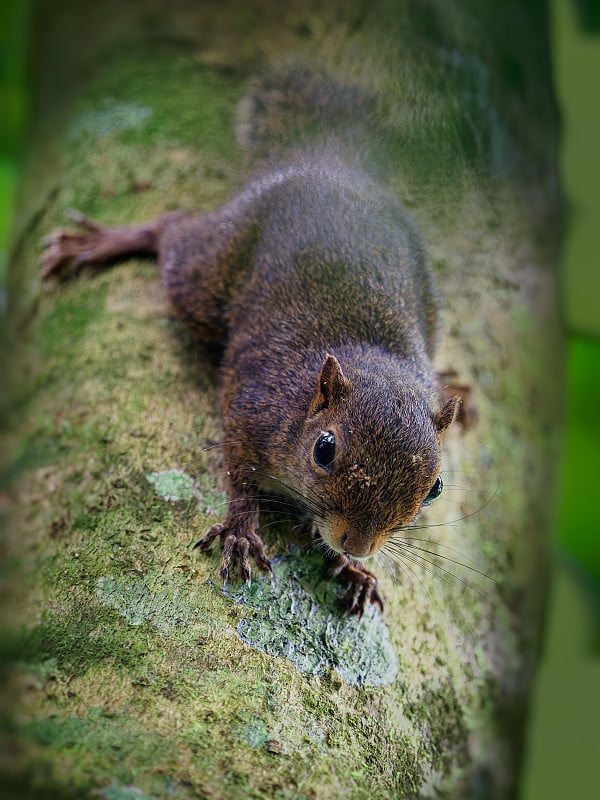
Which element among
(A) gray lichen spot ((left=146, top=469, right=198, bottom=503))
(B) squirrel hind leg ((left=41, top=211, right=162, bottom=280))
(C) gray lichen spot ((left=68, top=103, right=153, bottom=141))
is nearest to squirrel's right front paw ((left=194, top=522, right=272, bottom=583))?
(A) gray lichen spot ((left=146, top=469, right=198, bottom=503))

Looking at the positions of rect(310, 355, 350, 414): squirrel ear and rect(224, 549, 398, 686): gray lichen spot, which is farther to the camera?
rect(310, 355, 350, 414): squirrel ear

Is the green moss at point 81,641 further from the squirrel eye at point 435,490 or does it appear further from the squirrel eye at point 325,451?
the squirrel eye at point 435,490

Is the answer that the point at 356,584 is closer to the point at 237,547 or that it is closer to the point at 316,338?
the point at 237,547

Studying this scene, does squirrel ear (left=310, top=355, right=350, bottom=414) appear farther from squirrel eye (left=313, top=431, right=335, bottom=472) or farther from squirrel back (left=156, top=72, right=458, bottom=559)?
squirrel eye (left=313, top=431, right=335, bottom=472)

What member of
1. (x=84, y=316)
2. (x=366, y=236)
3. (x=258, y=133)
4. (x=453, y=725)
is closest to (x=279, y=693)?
→ (x=453, y=725)

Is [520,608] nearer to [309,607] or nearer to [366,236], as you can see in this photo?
[309,607]

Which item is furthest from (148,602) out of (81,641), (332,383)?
(332,383)

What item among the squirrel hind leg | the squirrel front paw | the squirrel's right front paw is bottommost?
the squirrel hind leg

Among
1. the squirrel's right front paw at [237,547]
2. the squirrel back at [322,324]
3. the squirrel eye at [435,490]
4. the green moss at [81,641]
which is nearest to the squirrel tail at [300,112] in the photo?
the squirrel back at [322,324]
